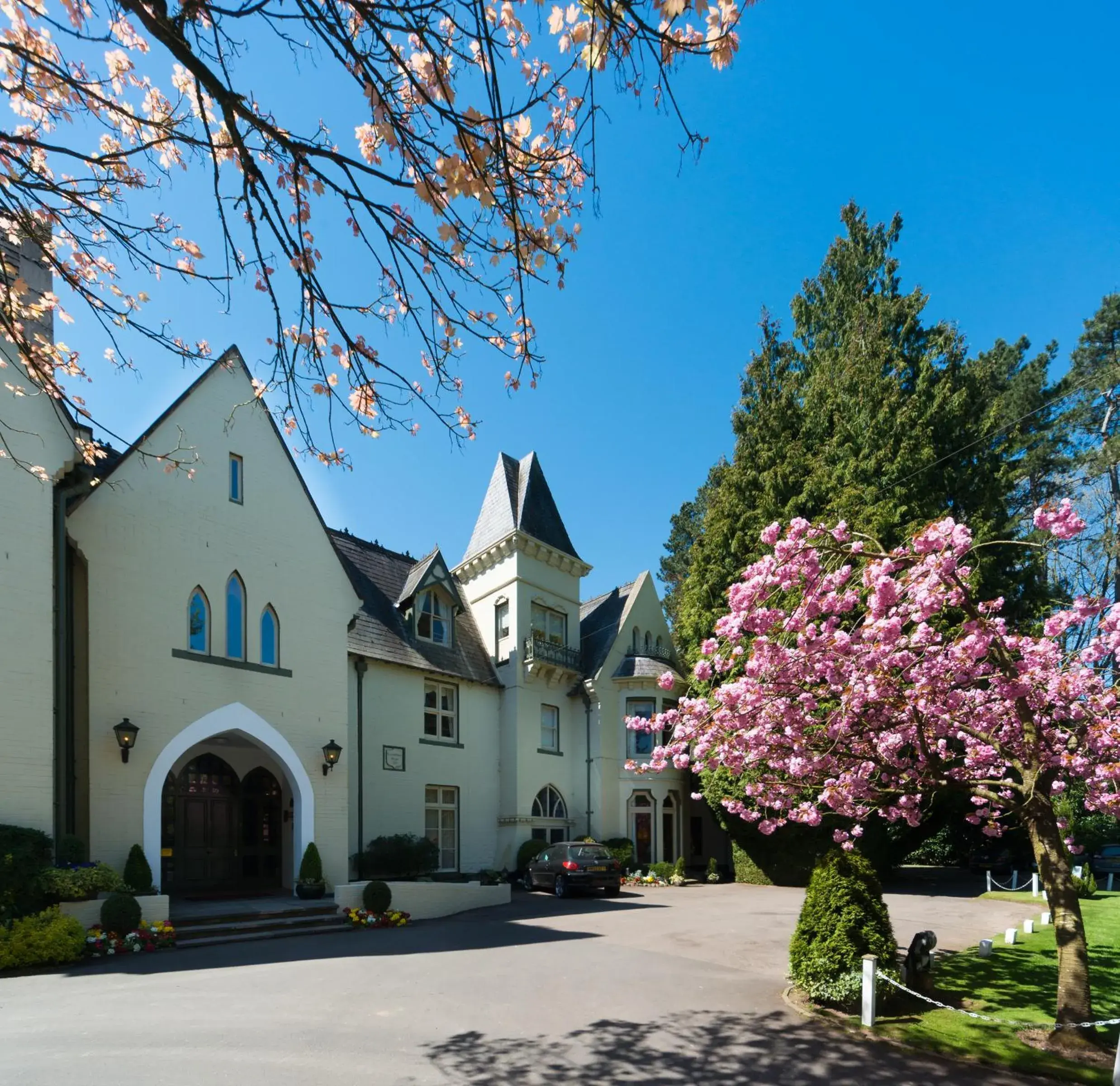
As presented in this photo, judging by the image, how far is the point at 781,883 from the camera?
2516 cm

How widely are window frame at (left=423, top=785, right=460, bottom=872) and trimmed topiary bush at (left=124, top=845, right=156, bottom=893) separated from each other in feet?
33.3

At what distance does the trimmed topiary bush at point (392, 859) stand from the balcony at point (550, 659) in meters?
7.36

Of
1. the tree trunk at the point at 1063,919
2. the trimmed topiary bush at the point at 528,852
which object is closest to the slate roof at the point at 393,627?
the trimmed topiary bush at the point at 528,852

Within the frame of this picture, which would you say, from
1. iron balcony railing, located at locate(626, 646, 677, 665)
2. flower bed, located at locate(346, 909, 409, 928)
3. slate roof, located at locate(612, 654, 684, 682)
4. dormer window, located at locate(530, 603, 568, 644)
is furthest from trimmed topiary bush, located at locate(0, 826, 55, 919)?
iron balcony railing, located at locate(626, 646, 677, 665)

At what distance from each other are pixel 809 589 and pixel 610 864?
1485cm

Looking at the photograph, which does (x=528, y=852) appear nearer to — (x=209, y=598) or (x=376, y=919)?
(x=376, y=919)

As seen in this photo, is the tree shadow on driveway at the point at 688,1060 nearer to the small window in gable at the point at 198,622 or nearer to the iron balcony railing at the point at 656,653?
the small window in gable at the point at 198,622

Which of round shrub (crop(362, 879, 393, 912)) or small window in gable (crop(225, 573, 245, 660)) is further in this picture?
small window in gable (crop(225, 573, 245, 660))

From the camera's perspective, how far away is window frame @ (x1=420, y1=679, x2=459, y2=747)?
78.4ft

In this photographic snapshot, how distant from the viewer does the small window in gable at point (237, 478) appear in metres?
17.1

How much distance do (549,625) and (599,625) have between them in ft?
12.0

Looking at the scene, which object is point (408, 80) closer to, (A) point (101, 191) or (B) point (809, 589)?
(A) point (101, 191)

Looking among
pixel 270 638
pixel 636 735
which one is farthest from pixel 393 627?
pixel 636 735

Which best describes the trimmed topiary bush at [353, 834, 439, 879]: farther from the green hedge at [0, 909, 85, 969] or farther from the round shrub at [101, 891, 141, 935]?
the green hedge at [0, 909, 85, 969]
